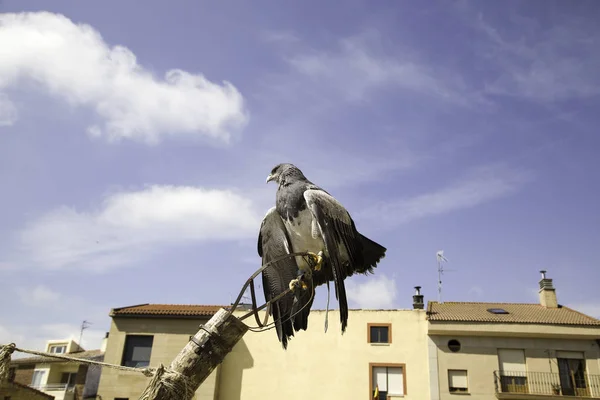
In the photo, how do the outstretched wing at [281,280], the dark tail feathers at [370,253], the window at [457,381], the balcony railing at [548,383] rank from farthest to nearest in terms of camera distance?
the window at [457,381]
the balcony railing at [548,383]
the dark tail feathers at [370,253]
the outstretched wing at [281,280]

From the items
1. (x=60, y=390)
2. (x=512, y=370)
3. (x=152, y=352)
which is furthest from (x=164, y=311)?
(x=512, y=370)

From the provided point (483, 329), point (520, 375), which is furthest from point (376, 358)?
point (520, 375)

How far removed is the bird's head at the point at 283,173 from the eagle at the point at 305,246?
1.3 inches

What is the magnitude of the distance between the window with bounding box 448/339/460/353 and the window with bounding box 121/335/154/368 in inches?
609

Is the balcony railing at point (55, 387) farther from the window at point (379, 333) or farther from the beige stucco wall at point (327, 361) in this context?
the window at point (379, 333)

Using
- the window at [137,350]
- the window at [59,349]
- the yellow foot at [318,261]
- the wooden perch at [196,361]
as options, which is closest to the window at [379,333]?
the window at [137,350]

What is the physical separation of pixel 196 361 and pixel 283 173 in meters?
3.58

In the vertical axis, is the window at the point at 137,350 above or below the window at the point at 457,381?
above

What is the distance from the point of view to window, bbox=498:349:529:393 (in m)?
23.8

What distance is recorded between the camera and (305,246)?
6.12m

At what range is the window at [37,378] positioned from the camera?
29859 mm

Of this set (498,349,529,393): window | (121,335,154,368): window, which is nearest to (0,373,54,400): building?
(121,335,154,368): window

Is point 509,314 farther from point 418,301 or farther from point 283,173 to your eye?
point 283,173

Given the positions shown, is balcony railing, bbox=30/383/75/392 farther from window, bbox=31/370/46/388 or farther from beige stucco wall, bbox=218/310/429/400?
beige stucco wall, bbox=218/310/429/400
